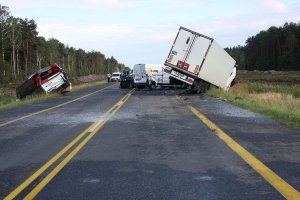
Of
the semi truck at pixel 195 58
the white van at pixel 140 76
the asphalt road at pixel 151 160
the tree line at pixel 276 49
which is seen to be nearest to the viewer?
the asphalt road at pixel 151 160

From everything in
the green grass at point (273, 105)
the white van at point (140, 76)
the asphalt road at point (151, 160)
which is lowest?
the green grass at point (273, 105)

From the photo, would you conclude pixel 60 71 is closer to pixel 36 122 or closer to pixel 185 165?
pixel 36 122

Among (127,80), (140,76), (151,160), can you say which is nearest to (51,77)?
(140,76)

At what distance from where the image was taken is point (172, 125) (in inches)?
539

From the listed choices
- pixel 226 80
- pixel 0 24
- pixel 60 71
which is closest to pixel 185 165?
pixel 226 80

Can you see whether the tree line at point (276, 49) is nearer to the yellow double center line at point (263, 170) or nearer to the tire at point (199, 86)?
the tire at point (199, 86)

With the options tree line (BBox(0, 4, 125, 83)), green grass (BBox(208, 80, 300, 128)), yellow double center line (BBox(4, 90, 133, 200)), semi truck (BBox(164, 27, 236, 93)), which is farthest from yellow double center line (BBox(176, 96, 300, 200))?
tree line (BBox(0, 4, 125, 83))

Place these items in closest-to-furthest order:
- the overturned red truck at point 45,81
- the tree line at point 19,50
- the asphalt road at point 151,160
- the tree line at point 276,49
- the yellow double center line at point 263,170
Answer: the yellow double center line at point 263,170, the asphalt road at point 151,160, the overturned red truck at point 45,81, the tree line at point 19,50, the tree line at point 276,49

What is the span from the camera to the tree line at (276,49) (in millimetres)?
129750

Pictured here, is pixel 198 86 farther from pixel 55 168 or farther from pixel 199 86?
pixel 55 168

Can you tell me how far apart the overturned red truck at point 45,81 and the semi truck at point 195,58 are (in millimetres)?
8334

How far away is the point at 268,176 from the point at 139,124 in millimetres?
7596

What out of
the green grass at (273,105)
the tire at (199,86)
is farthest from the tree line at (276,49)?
the tire at (199,86)

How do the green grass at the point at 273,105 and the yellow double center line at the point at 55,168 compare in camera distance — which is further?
the green grass at the point at 273,105
